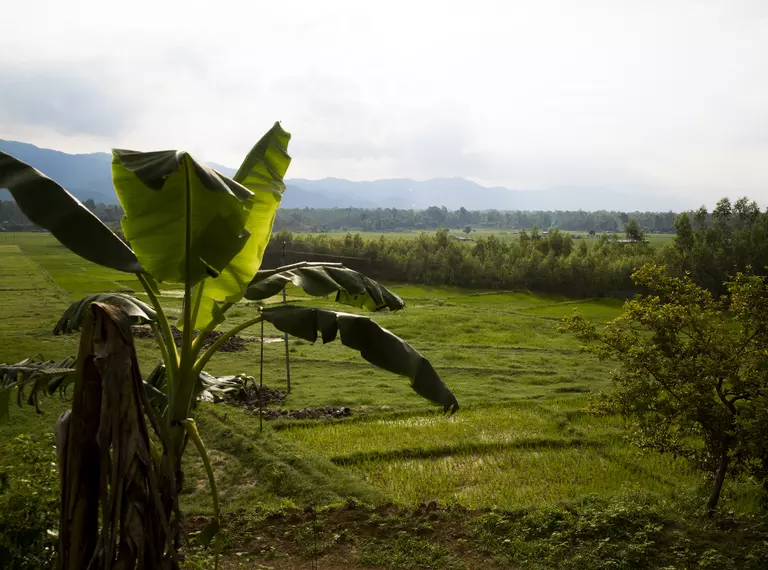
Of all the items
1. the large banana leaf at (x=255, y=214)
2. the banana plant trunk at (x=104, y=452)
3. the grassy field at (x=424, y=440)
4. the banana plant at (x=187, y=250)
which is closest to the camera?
the banana plant trunk at (x=104, y=452)

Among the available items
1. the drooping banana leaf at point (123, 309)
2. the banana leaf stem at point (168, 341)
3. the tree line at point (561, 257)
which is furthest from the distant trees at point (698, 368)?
the tree line at point (561, 257)

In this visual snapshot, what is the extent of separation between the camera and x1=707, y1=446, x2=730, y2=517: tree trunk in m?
6.41

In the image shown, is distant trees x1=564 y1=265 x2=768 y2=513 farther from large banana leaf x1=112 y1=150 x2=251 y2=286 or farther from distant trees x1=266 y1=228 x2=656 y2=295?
distant trees x1=266 y1=228 x2=656 y2=295

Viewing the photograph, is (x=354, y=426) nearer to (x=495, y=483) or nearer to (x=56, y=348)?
(x=495, y=483)

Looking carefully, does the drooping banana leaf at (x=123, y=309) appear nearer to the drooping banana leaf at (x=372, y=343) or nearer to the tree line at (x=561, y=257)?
the drooping banana leaf at (x=372, y=343)

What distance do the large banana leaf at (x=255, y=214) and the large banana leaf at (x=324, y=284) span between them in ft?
0.70

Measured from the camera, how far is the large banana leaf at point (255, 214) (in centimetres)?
389

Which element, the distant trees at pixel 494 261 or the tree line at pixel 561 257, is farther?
the distant trees at pixel 494 261

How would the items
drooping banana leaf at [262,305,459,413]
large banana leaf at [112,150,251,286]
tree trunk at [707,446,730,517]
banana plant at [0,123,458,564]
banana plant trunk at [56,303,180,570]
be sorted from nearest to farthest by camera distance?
banana plant trunk at [56,303,180,570], large banana leaf at [112,150,251,286], banana plant at [0,123,458,564], drooping banana leaf at [262,305,459,413], tree trunk at [707,446,730,517]

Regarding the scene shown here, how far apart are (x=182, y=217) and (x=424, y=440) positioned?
7605 millimetres

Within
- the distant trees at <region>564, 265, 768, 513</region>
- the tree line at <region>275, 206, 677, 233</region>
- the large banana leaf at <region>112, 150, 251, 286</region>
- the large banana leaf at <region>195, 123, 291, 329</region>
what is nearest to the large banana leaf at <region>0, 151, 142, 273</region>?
the large banana leaf at <region>112, 150, 251, 286</region>

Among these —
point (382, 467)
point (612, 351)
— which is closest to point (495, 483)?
point (382, 467)

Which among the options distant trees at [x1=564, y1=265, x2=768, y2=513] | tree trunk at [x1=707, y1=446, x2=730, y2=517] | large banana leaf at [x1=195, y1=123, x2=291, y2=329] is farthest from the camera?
tree trunk at [x1=707, y1=446, x2=730, y2=517]

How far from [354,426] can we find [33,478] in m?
7.32
